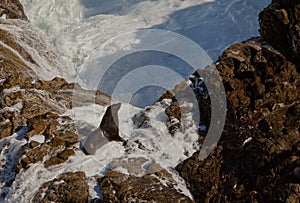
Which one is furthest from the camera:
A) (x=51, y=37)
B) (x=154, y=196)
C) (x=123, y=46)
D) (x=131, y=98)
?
(x=51, y=37)

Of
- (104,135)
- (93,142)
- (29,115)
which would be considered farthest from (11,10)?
(93,142)

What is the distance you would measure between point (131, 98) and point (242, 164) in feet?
38.3

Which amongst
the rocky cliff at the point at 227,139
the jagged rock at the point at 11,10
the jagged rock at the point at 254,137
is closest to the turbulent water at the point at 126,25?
the jagged rock at the point at 11,10

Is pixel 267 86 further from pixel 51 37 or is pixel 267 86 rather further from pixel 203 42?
pixel 51 37

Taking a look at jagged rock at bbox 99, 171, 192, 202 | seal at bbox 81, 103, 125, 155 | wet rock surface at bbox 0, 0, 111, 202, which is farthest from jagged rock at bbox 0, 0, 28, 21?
jagged rock at bbox 99, 171, 192, 202

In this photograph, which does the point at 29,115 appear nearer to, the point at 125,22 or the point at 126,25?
the point at 126,25

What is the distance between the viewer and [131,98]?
19.8 m

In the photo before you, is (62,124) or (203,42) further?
(203,42)

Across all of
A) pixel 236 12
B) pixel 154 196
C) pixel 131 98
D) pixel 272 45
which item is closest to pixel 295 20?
pixel 272 45

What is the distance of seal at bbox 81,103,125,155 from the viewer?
32.1 feet

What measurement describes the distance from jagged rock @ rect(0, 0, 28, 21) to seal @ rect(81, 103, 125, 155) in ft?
29.9

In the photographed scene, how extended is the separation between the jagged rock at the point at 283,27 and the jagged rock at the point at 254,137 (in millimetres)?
338

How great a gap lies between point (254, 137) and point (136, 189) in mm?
2195

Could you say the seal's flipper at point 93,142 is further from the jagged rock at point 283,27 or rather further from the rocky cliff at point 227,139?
the jagged rock at point 283,27
